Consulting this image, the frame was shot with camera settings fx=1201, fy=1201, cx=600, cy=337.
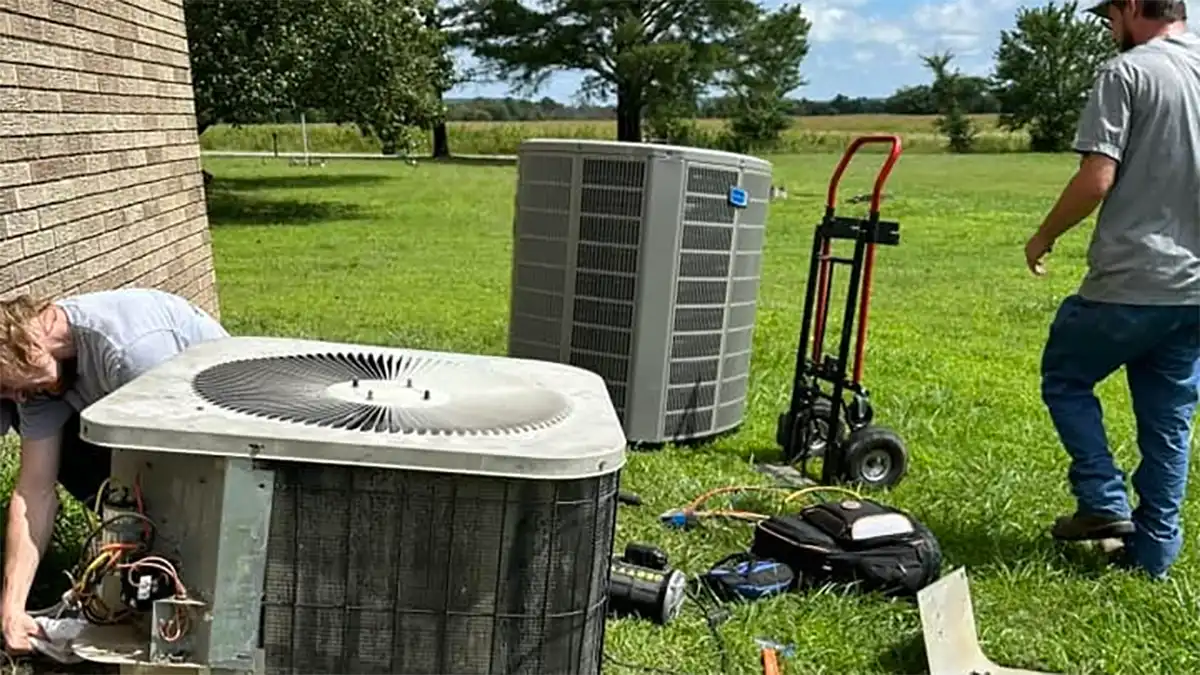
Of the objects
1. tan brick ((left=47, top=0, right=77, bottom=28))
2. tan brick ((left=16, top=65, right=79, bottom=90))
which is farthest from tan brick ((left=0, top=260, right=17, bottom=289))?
tan brick ((left=47, top=0, right=77, bottom=28))

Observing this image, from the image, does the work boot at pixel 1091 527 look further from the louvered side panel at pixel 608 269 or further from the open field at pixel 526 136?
the open field at pixel 526 136

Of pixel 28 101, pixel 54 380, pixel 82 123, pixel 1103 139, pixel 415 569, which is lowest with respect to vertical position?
pixel 415 569

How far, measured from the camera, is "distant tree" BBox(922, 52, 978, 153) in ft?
139

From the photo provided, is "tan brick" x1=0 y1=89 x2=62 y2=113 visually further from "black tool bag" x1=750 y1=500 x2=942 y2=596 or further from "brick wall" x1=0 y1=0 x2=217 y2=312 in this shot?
"black tool bag" x1=750 y1=500 x2=942 y2=596

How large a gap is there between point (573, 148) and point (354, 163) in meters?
26.6

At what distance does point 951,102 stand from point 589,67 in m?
17.3

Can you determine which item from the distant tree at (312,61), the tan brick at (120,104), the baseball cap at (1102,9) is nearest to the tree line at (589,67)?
the distant tree at (312,61)

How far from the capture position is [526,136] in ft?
125

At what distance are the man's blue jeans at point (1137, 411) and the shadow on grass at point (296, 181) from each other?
701 inches

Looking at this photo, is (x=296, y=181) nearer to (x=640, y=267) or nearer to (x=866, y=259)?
(x=640, y=267)

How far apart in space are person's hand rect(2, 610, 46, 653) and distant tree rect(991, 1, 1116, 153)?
1726 inches

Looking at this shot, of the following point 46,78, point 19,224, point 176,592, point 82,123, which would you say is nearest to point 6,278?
point 19,224

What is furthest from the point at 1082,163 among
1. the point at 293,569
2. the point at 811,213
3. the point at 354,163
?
the point at 354,163

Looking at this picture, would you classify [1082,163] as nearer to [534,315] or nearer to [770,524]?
[770,524]
